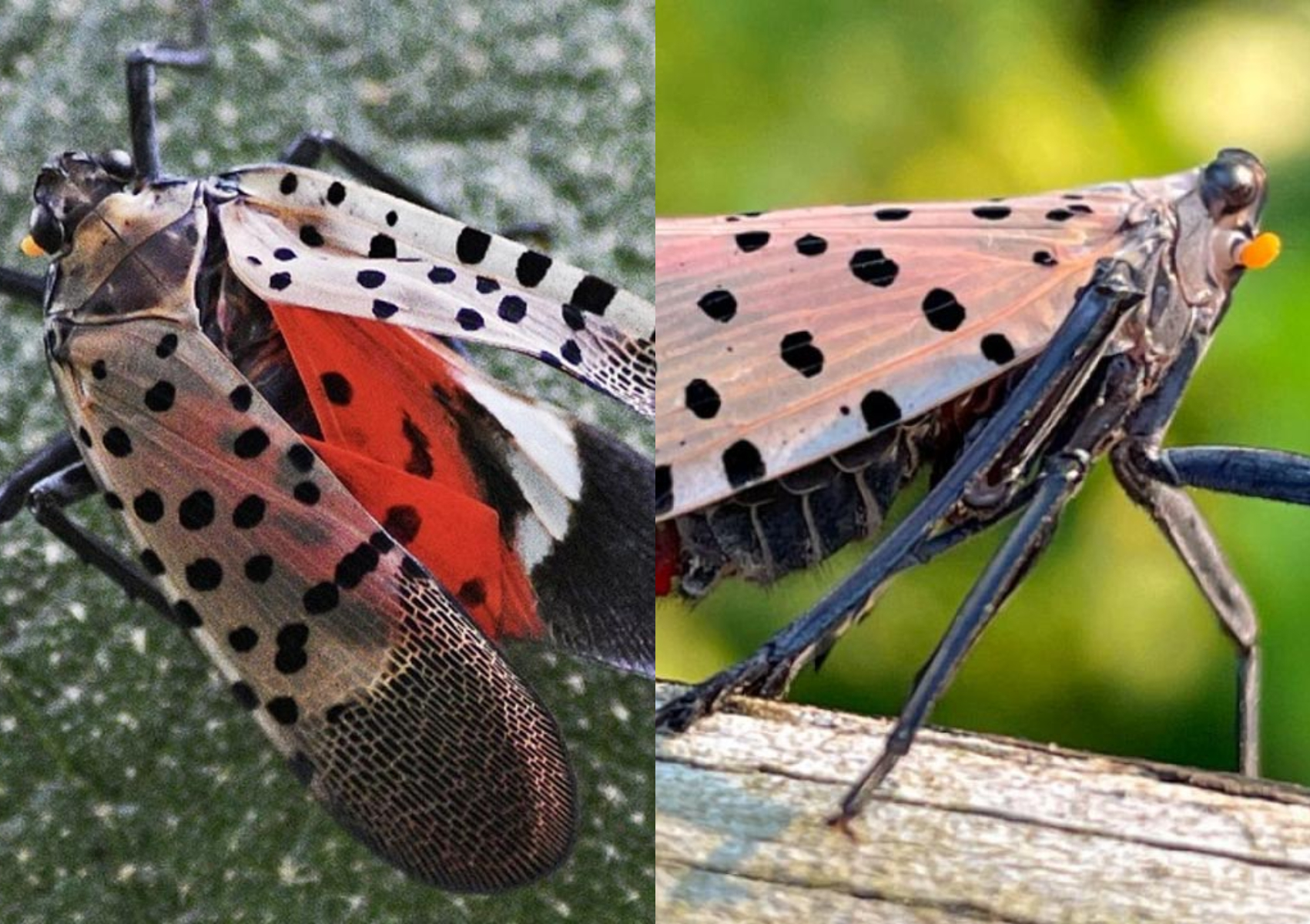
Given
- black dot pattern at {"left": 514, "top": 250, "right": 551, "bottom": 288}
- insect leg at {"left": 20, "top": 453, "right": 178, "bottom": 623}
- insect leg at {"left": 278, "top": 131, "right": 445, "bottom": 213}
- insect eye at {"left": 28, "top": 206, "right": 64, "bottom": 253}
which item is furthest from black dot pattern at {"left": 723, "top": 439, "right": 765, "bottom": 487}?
insect eye at {"left": 28, "top": 206, "right": 64, "bottom": 253}

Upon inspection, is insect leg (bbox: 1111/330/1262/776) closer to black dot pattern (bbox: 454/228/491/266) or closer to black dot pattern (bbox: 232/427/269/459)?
black dot pattern (bbox: 454/228/491/266)

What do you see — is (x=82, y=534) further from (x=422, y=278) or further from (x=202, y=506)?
(x=422, y=278)

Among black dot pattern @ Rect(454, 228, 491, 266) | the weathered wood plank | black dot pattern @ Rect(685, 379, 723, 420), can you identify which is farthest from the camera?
black dot pattern @ Rect(454, 228, 491, 266)

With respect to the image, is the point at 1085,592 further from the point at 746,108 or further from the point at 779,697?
the point at 746,108

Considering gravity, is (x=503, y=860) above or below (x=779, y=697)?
below

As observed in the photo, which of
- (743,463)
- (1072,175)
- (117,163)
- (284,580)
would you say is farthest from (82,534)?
(1072,175)

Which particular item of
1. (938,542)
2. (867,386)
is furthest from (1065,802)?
(867,386)

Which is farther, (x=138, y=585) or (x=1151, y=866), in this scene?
(x=138, y=585)
